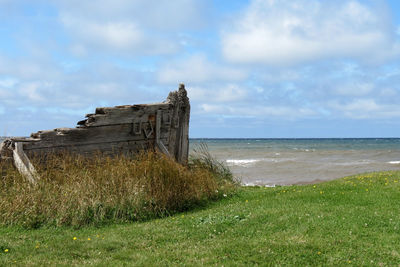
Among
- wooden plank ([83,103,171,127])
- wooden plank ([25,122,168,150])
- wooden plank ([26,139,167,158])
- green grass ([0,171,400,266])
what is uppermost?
wooden plank ([83,103,171,127])

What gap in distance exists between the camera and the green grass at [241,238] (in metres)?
6.68

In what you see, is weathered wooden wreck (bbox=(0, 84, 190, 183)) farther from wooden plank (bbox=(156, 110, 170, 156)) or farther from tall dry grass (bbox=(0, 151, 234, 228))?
tall dry grass (bbox=(0, 151, 234, 228))

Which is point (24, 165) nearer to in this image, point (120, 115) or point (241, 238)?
point (120, 115)

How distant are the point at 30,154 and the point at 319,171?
1975cm

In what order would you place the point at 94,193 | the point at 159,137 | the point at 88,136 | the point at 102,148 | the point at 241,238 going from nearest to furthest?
the point at 241,238, the point at 94,193, the point at 88,136, the point at 102,148, the point at 159,137

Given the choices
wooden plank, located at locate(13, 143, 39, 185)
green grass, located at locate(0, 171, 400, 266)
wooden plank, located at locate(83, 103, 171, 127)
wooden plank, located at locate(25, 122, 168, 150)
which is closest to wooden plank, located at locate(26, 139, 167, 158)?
wooden plank, located at locate(25, 122, 168, 150)

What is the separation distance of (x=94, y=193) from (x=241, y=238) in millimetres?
4257

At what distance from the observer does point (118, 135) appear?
44.8ft

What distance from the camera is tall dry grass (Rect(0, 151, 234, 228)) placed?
9844 millimetres

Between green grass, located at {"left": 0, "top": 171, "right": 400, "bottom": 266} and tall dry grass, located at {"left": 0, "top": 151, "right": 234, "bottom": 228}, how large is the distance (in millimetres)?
414

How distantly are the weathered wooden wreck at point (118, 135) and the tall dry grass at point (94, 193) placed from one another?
60 cm

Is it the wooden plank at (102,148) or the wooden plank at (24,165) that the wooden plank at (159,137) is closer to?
the wooden plank at (102,148)

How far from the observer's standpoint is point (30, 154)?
11992mm

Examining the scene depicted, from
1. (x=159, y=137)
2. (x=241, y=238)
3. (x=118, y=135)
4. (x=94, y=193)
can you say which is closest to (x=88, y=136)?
(x=118, y=135)
